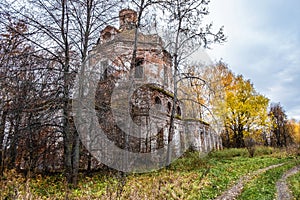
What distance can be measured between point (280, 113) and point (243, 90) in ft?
51.6

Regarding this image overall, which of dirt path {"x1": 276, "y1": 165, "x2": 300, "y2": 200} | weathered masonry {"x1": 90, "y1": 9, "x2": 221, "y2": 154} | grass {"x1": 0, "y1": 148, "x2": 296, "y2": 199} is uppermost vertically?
weathered masonry {"x1": 90, "y1": 9, "x2": 221, "y2": 154}

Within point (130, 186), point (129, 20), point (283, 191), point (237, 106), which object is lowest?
point (283, 191)

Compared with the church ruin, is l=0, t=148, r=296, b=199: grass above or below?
below

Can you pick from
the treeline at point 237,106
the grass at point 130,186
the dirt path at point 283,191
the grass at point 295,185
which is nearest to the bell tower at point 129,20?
the grass at point 130,186

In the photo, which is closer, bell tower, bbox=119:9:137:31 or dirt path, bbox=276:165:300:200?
dirt path, bbox=276:165:300:200

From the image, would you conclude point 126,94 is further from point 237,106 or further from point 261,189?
point 237,106

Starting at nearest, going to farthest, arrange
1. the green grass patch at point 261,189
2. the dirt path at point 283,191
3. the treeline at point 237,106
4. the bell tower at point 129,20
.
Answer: the green grass patch at point 261,189
the dirt path at point 283,191
the bell tower at point 129,20
the treeline at point 237,106

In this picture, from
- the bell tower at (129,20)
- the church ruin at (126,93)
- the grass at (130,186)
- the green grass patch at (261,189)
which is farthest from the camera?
the bell tower at (129,20)

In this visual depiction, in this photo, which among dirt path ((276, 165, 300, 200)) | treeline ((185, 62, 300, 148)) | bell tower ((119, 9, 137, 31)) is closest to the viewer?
dirt path ((276, 165, 300, 200))

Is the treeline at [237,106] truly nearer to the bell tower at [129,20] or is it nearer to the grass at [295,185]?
the bell tower at [129,20]

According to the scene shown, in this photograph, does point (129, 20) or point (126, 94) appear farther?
point (129, 20)

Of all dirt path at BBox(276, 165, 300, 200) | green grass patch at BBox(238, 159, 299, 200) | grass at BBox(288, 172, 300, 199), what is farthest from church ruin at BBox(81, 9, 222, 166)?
grass at BBox(288, 172, 300, 199)

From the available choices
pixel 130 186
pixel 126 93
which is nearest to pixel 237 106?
pixel 126 93

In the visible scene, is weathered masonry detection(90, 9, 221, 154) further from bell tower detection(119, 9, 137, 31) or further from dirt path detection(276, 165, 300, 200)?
dirt path detection(276, 165, 300, 200)
